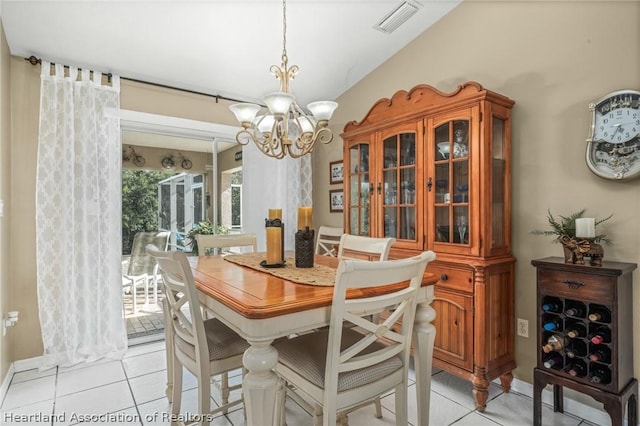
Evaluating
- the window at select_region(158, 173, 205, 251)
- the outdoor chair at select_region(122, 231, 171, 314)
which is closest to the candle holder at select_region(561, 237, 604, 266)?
the window at select_region(158, 173, 205, 251)

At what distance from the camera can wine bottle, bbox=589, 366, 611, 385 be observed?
1.74 m

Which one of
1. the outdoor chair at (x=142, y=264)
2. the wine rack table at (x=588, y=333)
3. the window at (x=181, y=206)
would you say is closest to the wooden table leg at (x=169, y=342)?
the outdoor chair at (x=142, y=264)

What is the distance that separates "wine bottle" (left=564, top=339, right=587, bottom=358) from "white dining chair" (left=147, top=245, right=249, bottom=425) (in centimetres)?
170

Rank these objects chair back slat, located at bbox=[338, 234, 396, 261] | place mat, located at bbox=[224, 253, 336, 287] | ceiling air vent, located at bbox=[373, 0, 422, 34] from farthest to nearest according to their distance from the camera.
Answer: ceiling air vent, located at bbox=[373, 0, 422, 34], chair back slat, located at bbox=[338, 234, 396, 261], place mat, located at bbox=[224, 253, 336, 287]

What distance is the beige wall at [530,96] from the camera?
1910 mm

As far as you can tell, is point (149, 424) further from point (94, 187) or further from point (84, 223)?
point (94, 187)

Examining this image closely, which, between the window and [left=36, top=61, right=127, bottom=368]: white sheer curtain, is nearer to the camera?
[left=36, top=61, right=127, bottom=368]: white sheer curtain

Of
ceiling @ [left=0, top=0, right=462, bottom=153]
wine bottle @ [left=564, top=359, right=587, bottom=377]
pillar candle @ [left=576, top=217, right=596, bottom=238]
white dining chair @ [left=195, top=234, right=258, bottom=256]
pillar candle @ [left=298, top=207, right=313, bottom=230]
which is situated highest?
ceiling @ [left=0, top=0, right=462, bottom=153]

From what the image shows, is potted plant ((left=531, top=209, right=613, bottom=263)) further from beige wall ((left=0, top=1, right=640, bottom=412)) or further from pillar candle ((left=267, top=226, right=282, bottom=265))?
pillar candle ((left=267, top=226, right=282, bottom=265))

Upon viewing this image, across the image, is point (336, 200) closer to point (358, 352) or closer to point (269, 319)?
point (358, 352)

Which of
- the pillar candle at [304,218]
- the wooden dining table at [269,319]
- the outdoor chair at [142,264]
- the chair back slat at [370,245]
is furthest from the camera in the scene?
the outdoor chair at [142,264]

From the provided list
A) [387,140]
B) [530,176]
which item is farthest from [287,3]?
[530,176]

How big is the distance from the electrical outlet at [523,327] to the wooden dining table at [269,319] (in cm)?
105

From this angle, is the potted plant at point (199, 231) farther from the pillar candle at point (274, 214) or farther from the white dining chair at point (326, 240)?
the pillar candle at point (274, 214)
